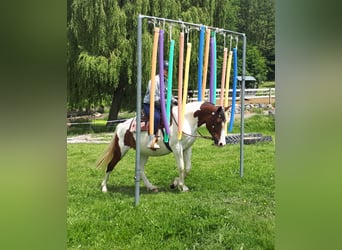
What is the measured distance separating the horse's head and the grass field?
5 centimetres

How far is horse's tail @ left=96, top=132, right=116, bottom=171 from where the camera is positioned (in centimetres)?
196

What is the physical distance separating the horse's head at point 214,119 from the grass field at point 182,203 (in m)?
0.05

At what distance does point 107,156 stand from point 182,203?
405 millimetres

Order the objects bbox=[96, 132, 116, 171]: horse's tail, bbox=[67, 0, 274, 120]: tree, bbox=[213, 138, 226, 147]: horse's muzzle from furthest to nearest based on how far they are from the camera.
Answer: bbox=[213, 138, 226, 147]: horse's muzzle → bbox=[96, 132, 116, 171]: horse's tail → bbox=[67, 0, 274, 120]: tree

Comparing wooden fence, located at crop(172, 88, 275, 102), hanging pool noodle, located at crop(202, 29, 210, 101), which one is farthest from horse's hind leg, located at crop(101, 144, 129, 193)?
hanging pool noodle, located at crop(202, 29, 210, 101)

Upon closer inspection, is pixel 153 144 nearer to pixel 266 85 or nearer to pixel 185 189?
pixel 185 189

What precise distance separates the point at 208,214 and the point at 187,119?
1.46 ft

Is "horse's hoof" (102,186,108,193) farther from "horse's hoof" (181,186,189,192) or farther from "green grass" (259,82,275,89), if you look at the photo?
"green grass" (259,82,275,89)

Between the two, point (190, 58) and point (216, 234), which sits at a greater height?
point (190, 58)

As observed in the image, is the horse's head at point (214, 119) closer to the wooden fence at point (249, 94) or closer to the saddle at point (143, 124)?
the wooden fence at point (249, 94)

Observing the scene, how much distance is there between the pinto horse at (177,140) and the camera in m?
1.96
